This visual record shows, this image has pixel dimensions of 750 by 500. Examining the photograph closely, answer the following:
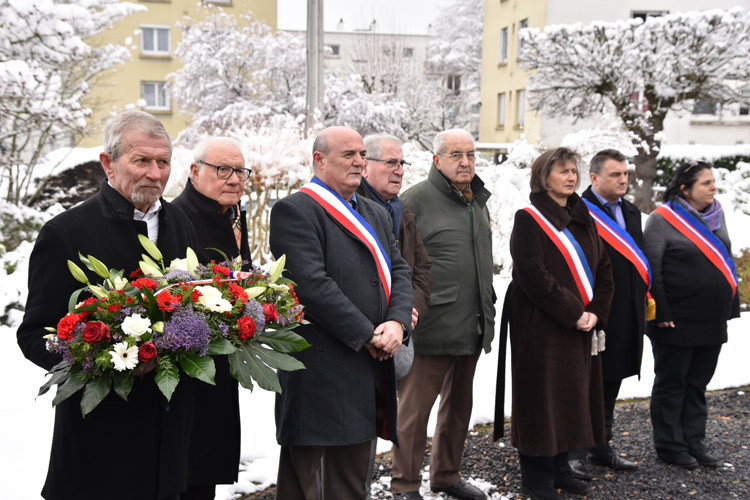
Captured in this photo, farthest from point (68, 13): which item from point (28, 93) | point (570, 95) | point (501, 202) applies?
point (570, 95)

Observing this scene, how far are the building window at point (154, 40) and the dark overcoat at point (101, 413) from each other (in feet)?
111

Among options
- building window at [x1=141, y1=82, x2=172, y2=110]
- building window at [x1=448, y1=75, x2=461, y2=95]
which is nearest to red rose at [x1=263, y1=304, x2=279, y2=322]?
building window at [x1=141, y1=82, x2=172, y2=110]

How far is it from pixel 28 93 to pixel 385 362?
208 inches

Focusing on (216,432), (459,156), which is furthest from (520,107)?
(216,432)

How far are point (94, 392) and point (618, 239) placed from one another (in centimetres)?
342

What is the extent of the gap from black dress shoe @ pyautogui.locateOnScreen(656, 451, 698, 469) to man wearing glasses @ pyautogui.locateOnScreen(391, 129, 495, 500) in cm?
143

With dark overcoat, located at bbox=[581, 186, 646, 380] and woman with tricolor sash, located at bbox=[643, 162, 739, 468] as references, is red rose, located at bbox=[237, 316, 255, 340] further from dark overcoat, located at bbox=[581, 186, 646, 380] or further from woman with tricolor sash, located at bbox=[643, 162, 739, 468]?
woman with tricolor sash, located at bbox=[643, 162, 739, 468]

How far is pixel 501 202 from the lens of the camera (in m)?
8.52

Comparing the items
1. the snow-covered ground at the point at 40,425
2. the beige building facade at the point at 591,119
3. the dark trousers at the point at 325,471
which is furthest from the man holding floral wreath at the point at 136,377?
the beige building facade at the point at 591,119

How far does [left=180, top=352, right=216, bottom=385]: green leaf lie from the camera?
214 centimetres

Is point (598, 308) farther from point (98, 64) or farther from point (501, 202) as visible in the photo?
point (98, 64)

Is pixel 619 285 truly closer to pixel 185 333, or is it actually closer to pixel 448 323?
pixel 448 323

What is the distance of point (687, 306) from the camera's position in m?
4.72

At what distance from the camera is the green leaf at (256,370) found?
2.26 m
